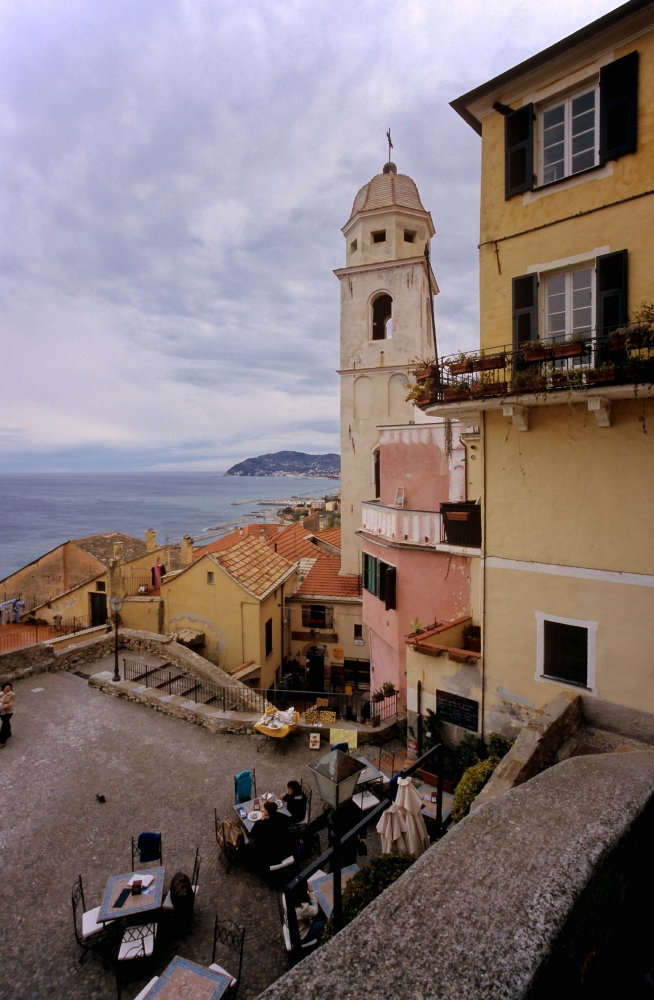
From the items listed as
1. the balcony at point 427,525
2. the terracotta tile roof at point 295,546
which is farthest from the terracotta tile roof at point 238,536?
Result: the balcony at point 427,525

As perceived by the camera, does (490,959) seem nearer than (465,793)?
Yes

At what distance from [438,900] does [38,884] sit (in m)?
9.60

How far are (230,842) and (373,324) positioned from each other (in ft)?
82.4

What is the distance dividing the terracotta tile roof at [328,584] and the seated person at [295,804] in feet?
51.7

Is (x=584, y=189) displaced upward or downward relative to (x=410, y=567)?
upward

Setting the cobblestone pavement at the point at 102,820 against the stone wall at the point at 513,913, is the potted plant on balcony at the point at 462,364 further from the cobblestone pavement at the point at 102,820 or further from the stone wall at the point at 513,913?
the cobblestone pavement at the point at 102,820

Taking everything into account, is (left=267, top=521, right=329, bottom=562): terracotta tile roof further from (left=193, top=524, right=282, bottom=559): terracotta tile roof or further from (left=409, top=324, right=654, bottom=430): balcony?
(left=409, top=324, right=654, bottom=430): balcony

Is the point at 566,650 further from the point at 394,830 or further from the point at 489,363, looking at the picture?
the point at 489,363

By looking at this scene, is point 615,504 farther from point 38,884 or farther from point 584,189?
point 38,884

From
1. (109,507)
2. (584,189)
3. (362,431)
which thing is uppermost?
(584,189)

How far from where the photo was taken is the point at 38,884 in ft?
29.3

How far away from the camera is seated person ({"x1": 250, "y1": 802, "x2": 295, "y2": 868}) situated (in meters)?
9.35

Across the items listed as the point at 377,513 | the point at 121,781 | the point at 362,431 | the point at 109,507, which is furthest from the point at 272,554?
the point at 109,507

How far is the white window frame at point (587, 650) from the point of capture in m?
9.47
